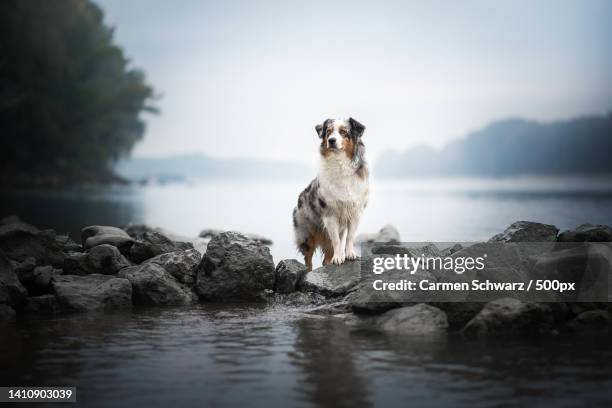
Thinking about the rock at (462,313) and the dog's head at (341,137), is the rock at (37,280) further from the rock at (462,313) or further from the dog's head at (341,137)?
the rock at (462,313)

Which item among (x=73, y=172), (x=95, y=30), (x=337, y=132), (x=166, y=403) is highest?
(x=95, y=30)

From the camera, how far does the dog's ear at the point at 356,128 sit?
12.0 m

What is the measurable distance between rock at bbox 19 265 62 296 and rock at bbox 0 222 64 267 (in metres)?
1.59

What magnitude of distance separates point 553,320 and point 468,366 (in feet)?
8.07

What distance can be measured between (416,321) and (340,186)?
350 centimetres

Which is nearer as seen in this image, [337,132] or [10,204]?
[337,132]

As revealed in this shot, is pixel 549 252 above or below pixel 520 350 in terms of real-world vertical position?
above

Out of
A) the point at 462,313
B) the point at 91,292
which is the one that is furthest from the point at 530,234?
the point at 91,292

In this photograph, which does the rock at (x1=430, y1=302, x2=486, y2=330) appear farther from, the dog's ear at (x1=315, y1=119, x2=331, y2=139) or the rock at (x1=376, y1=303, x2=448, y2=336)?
the dog's ear at (x1=315, y1=119, x2=331, y2=139)

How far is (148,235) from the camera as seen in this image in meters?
13.5

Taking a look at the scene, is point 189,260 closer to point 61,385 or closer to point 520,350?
point 61,385

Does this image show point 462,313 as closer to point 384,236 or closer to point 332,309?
point 332,309

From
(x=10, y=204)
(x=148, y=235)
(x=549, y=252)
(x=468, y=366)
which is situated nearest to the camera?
(x=468, y=366)

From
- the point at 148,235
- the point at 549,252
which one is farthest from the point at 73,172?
the point at 549,252
